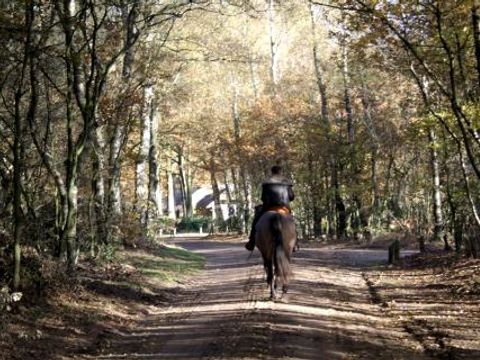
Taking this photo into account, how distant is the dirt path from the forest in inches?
90.6

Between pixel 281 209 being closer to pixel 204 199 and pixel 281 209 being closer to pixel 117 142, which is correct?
pixel 117 142

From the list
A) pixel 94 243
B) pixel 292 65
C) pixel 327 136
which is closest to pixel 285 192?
pixel 94 243

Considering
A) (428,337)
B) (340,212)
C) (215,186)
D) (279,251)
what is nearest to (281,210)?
(279,251)

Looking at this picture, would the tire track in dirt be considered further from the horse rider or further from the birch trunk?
the birch trunk

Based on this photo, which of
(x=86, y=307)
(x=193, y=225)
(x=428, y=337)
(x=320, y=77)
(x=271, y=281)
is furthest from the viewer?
(x=193, y=225)

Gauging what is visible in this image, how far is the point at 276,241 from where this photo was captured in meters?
12.3

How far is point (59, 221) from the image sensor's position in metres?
14.0

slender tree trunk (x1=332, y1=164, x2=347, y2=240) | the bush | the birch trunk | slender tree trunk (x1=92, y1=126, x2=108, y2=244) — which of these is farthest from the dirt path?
the bush

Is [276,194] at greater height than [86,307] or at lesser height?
greater

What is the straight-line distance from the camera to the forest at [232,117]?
12945 millimetres

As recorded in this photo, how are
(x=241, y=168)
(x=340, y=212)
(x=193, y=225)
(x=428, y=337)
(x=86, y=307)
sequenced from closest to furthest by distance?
(x=428, y=337)
(x=86, y=307)
(x=340, y=212)
(x=241, y=168)
(x=193, y=225)

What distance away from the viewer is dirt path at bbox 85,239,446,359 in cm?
862

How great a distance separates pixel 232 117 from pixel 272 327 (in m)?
40.7

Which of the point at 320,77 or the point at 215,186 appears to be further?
the point at 215,186
